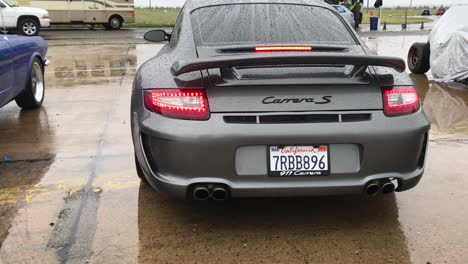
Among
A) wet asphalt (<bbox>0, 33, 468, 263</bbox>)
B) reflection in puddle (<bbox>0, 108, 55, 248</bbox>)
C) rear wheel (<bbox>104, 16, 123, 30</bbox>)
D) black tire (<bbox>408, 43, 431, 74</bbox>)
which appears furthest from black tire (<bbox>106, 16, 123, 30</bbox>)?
wet asphalt (<bbox>0, 33, 468, 263</bbox>)

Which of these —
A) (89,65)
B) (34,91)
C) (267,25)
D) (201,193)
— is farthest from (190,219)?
(89,65)

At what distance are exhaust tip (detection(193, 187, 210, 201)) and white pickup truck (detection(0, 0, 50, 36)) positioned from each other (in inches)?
701

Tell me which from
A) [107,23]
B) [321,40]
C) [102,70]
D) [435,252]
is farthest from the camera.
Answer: [107,23]

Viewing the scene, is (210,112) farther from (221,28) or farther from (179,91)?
(221,28)

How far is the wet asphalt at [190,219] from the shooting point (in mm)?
2953

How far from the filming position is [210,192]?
2902 millimetres

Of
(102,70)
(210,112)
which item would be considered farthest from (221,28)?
(102,70)

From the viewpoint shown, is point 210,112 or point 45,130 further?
point 45,130

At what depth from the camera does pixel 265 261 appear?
2865 millimetres

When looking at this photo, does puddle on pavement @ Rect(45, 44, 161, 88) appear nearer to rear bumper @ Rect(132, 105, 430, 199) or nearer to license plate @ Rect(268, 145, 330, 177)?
rear bumper @ Rect(132, 105, 430, 199)

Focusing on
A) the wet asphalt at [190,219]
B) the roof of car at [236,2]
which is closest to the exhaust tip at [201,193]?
the wet asphalt at [190,219]

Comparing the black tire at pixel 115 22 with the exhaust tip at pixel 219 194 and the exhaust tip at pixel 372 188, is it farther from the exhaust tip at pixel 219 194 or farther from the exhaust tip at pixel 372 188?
the exhaust tip at pixel 372 188

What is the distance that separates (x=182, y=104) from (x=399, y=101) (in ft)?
4.19

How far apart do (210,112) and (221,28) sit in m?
1.00
